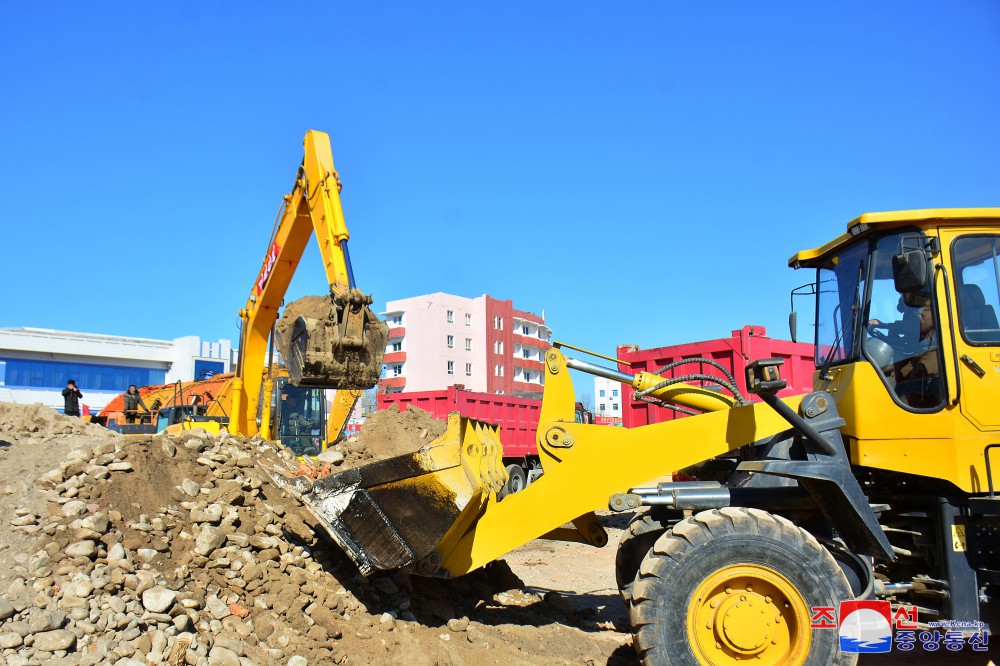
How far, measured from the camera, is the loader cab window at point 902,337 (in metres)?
4.60

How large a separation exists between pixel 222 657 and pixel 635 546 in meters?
3.01

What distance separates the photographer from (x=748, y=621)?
4.30 meters

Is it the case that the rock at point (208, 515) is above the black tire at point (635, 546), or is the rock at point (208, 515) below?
above

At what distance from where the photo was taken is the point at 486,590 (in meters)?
6.58

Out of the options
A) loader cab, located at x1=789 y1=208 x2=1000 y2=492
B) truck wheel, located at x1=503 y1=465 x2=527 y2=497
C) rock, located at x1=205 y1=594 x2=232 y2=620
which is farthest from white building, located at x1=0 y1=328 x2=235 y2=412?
loader cab, located at x1=789 y1=208 x2=1000 y2=492


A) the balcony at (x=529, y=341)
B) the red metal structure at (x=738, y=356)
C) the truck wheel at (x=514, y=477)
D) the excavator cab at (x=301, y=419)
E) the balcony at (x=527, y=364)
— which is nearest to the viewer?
the truck wheel at (x=514, y=477)

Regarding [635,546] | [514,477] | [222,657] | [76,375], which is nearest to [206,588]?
[222,657]

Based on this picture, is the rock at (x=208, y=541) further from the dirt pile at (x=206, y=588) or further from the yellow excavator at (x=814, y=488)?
the yellow excavator at (x=814, y=488)

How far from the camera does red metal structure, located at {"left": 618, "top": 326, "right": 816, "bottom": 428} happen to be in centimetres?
1006

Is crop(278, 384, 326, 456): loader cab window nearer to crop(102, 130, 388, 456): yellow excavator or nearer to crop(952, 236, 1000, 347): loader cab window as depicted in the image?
crop(102, 130, 388, 456): yellow excavator

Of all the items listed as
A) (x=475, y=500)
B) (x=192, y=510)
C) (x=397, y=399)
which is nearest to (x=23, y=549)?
(x=192, y=510)

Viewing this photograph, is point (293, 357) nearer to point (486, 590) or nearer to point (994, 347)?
point (486, 590)

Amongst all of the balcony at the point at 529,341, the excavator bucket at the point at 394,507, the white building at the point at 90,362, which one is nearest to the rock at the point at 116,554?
Result: the excavator bucket at the point at 394,507

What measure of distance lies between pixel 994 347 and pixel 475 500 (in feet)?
11.4
